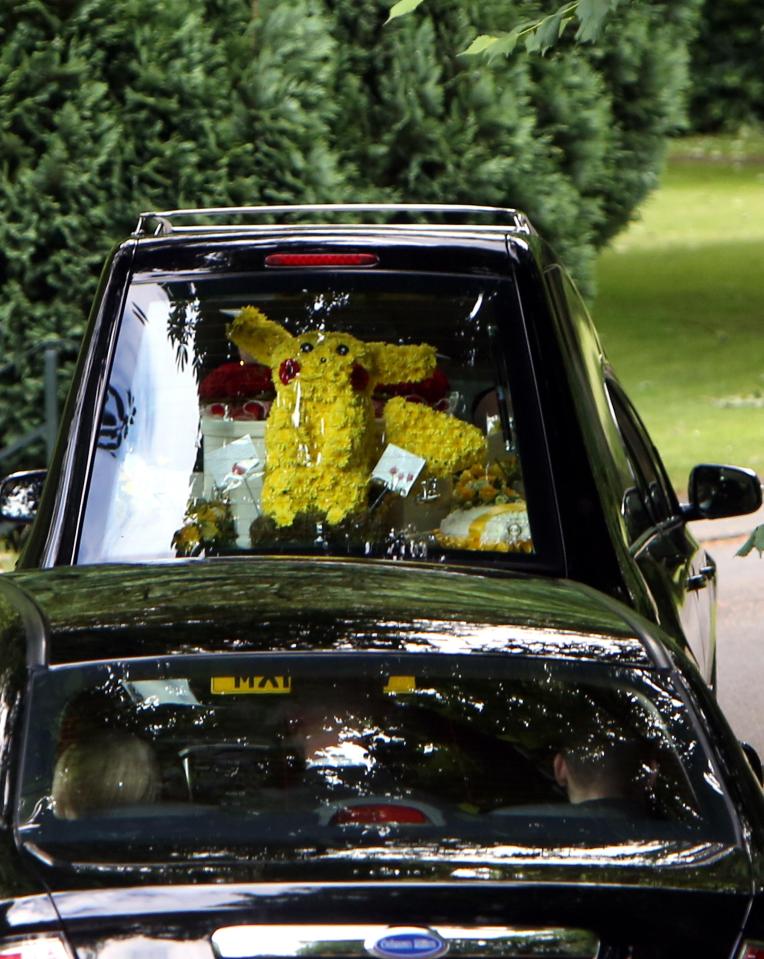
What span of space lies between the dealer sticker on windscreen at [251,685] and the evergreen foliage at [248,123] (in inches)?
267

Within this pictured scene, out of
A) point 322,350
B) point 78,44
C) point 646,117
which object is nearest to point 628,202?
point 646,117

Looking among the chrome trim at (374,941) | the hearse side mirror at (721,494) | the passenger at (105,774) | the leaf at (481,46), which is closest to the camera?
the chrome trim at (374,941)

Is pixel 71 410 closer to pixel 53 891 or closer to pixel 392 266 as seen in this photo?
pixel 392 266

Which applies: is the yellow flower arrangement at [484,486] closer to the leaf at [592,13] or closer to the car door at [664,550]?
the car door at [664,550]

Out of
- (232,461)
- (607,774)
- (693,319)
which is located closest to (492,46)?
(232,461)

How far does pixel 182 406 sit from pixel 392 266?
630 mm

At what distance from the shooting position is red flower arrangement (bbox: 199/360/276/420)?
15.6 feet

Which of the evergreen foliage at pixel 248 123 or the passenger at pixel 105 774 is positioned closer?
the passenger at pixel 105 774

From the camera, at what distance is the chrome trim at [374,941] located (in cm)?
253

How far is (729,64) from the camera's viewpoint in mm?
37344

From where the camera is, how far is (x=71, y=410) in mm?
4492

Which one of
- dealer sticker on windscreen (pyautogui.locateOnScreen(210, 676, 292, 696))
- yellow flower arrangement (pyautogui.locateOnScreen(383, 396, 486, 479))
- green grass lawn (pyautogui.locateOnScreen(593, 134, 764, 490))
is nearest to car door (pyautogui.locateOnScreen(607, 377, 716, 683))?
Answer: yellow flower arrangement (pyautogui.locateOnScreen(383, 396, 486, 479))

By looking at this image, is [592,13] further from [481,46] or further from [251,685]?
[251,685]

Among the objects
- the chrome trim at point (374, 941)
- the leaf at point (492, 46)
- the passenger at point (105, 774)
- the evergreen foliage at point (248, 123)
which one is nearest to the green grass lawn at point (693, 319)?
the evergreen foliage at point (248, 123)
